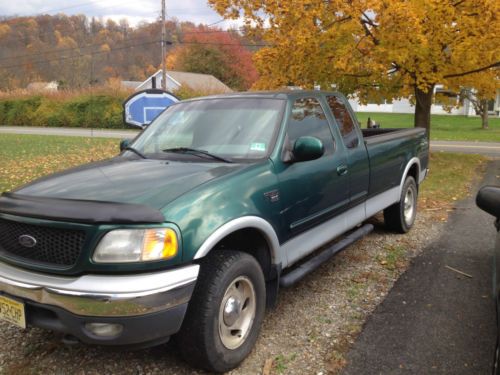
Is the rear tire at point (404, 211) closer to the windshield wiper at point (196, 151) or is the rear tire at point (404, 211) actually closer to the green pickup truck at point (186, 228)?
the green pickup truck at point (186, 228)

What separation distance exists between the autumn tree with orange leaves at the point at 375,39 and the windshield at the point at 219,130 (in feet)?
20.1

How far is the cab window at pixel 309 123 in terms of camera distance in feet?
12.9

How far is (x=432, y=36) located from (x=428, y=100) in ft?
12.0

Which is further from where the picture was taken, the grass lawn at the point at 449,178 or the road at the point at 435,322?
the grass lawn at the point at 449,178

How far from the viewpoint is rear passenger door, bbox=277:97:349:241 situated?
3.53m

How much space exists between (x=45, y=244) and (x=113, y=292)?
0.55m

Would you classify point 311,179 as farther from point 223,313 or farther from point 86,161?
point 86,161

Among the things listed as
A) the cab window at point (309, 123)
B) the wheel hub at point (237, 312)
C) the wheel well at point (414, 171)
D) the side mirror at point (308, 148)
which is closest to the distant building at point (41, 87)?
the wheel well at point (414, 171)

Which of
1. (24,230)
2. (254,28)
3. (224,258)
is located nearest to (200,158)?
(224,258)

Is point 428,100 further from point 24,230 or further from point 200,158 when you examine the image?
point 24,230

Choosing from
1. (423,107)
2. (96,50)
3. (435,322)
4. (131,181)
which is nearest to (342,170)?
(435,322)

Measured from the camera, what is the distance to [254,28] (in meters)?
11.2

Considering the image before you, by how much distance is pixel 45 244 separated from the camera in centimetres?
264

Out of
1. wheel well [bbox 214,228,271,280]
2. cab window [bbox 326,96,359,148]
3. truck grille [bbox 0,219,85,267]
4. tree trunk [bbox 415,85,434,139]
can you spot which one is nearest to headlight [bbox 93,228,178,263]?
truck grille [bbox 0,219,85,267]
